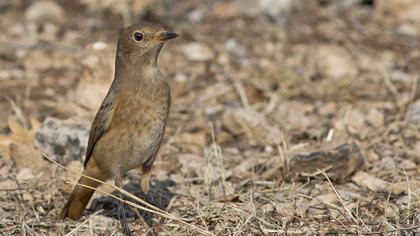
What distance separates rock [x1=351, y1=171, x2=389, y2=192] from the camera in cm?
591

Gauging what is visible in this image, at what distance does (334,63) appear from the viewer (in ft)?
31.2

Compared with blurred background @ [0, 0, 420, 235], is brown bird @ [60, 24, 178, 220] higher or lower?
higher

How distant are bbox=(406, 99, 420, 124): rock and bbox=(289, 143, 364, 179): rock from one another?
147cm

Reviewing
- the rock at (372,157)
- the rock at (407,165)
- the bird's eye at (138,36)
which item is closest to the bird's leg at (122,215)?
the bird's eye at (138,36)

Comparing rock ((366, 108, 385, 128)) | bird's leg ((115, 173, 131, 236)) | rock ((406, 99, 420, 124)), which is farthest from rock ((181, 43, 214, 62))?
bird's leg ((115, 173, 131, 236))

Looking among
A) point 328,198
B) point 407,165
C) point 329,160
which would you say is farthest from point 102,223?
point 407,165

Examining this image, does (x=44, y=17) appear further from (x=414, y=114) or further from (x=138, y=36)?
(x=138, y=36)

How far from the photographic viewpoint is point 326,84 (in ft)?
29.7

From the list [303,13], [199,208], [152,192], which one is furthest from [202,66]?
[199,208]

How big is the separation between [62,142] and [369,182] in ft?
8.41

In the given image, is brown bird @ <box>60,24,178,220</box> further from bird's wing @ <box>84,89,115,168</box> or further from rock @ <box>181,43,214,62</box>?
rock @ <box>181,43,214,62</box>

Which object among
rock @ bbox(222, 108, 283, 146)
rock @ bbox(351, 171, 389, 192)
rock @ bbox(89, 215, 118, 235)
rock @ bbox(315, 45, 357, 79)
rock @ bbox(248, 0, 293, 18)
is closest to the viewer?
rock @ bbox(89, 215, 118, 235)

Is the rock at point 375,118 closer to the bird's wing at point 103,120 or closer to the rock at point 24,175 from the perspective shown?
the bird's wing at point 103,120

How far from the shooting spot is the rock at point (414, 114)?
739 centimetres
